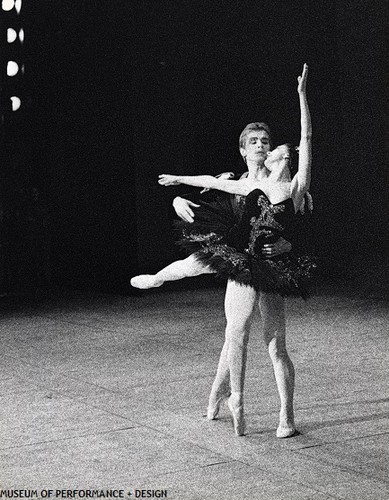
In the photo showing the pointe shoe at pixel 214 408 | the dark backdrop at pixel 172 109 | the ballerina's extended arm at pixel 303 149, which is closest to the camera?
the ballerina's extended arm at pixel 303 149

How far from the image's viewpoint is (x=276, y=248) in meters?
6.38

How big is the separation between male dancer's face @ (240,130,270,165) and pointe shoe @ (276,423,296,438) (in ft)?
5.50

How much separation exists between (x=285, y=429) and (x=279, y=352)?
19.4 inches

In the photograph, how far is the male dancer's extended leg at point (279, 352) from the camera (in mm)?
6418

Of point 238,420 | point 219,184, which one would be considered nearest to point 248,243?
point 219,184

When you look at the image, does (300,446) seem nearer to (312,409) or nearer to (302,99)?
(312,409)

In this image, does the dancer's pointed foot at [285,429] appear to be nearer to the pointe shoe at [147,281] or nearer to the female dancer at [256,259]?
the female dancer at [256,259]

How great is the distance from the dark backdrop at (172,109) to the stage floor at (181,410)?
3.01 metres

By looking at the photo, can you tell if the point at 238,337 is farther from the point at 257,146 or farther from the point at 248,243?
the point at 257,146

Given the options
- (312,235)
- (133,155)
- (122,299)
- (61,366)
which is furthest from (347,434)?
(133,155)

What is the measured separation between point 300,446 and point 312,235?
132 cm

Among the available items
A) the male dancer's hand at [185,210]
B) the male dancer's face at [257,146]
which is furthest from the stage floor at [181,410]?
the male dancer's face at [257,146]

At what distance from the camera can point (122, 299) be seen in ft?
46.0

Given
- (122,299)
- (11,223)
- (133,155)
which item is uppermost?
(133,155)
